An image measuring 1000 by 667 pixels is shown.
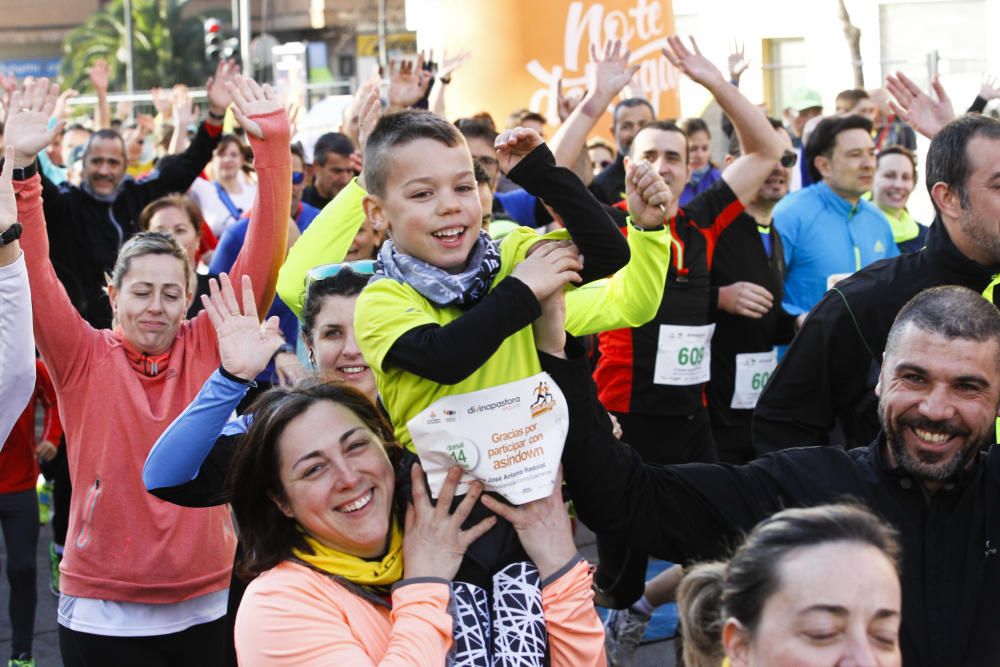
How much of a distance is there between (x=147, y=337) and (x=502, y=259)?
152cm

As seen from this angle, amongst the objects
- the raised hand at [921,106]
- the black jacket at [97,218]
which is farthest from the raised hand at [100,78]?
the raised hand at [921,106]

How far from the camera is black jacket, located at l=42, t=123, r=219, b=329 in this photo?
7254mm

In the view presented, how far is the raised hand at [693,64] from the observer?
16.4ft

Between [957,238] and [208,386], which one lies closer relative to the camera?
[208,386]

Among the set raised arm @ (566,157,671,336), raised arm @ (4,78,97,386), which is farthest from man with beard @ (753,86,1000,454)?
raised arm @ (4,78,97,386)

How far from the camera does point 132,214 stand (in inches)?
293


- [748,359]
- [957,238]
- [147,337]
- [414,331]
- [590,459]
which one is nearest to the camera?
[414,331]

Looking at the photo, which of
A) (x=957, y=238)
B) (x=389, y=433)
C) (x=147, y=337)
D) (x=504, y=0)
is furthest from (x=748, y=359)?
(x=504, y=0)

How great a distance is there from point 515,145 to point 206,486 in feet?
3.64

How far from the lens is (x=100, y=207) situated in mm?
7477

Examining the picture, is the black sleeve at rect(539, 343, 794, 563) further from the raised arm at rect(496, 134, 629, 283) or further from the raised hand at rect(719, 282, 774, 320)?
the raised hand at rect(719, 282, 774, 320)

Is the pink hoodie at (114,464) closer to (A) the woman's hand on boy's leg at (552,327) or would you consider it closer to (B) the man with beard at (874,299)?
(A) the woman's hand on boy's leg at (552,327)

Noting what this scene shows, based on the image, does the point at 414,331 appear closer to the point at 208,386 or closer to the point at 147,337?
the point at 208,386

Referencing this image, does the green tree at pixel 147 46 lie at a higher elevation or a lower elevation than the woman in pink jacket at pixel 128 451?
higher
